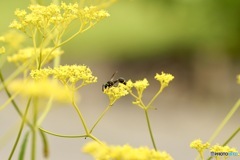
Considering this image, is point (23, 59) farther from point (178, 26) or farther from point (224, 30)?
point (178, 26)

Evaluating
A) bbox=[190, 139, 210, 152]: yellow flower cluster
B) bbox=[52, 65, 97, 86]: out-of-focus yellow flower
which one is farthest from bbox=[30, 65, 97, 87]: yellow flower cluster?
bbox=[190, 139, 210, 152]: yellow flower cluster

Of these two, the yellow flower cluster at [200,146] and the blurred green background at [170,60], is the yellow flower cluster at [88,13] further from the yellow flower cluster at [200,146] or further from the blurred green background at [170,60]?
the blurred green background at [170,60]

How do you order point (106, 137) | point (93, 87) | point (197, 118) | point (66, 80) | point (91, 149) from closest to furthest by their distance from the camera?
1. point (91, 149)
2. point (66, 80)
3. point (106, 137)
4. point (197, 118)
5. point (93, 87)

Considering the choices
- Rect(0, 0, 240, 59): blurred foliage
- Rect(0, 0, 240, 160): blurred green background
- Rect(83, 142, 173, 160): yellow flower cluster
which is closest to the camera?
Rect(83, 142, 173, 160): yellow flower cluster

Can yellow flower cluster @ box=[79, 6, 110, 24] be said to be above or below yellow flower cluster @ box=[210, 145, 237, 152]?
above

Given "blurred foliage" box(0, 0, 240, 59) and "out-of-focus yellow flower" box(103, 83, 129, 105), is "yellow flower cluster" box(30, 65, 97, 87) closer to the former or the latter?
"out-of-focus yellow flower" box(103, 83, 129, 105)

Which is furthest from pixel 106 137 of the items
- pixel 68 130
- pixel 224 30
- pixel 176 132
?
pixel 224 30

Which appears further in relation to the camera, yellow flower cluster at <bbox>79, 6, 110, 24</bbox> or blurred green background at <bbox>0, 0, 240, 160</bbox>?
blurred green background at <bbox>0, 0, 240, 160</bbox>
